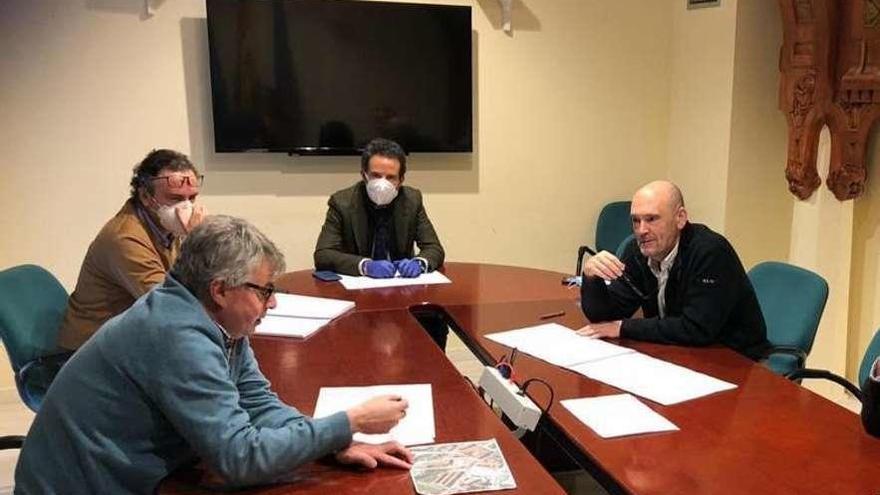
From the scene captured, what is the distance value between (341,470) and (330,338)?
82cm

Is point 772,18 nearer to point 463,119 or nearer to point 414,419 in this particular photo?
point 463,119

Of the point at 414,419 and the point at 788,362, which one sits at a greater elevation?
the point at 414,419

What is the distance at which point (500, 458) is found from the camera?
1389 mm

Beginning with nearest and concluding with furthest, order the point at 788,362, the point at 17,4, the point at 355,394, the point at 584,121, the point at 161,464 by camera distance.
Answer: the point at 161,464 → the point at 355,394 → the point at 788,362 → the point at 17,4 → the point at 584,121

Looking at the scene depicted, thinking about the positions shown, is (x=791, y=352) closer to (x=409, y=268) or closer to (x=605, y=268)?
(x=605, y=268)

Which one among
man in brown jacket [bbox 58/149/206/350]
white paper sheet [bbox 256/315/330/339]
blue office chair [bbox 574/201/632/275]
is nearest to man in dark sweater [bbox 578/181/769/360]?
white paper sheet [bbox 256/315/330/339]

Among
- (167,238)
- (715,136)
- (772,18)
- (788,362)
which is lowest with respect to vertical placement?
(788,362)

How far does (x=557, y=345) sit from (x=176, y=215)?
1.25 m

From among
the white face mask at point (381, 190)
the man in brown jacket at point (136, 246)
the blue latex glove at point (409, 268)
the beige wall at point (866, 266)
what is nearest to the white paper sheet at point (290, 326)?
the man in brown jacket at point (136, 246)

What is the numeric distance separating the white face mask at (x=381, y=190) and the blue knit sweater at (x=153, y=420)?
1785 millimetres

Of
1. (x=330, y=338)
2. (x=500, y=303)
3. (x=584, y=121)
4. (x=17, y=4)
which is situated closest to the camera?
(x=330, y=338)

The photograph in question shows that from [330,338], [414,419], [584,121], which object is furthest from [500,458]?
[584,121]

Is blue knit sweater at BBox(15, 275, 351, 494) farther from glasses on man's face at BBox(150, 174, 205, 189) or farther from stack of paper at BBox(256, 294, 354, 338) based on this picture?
glasses on man's face at BBox(150, 174, 205, 189)

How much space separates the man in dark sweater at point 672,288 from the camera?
214 centimetres
